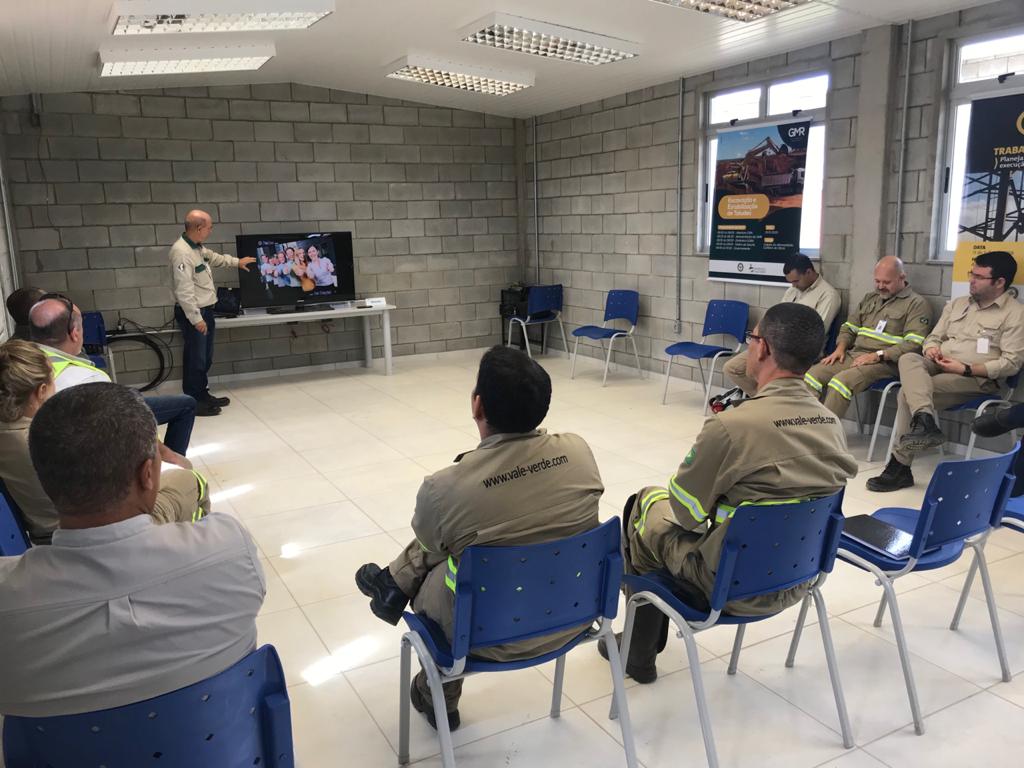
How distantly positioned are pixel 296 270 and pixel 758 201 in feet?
13.7

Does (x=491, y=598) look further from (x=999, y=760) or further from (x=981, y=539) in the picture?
(x=981, y=539)

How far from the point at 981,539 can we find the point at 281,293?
20.1 feet

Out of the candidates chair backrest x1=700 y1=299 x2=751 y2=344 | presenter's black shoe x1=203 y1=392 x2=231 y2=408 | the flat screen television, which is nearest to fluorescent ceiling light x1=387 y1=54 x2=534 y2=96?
the flat screen television

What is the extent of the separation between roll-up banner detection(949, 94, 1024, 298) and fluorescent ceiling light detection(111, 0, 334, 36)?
3832 millimetres

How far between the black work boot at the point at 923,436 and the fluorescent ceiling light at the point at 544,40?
321cm

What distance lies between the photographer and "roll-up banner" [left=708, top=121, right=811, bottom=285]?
218 inches

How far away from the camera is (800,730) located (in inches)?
86.1

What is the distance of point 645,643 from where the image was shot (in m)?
2.40

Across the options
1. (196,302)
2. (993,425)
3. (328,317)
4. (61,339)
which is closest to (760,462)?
(993,425)

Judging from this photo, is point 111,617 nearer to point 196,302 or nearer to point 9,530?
point 9,530

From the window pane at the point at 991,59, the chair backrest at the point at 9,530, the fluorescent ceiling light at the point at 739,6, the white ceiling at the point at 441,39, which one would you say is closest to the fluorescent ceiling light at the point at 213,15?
the white ceiling at the point at 441,39

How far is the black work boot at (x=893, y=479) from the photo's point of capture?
415 cm

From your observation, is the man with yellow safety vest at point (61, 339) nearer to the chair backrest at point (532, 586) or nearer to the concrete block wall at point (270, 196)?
the chair backrest at point (532, 586)

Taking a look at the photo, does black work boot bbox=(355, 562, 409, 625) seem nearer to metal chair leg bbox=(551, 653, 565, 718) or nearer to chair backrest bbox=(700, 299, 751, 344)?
metal chair leg bbox=(551, 653, 565, 718)
